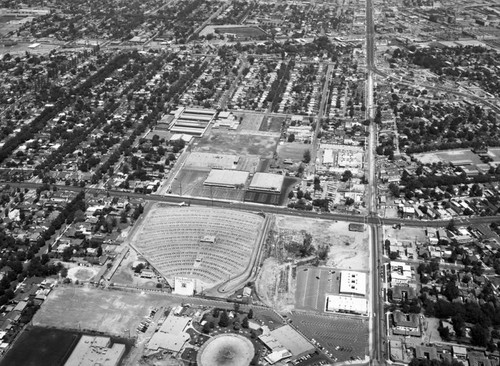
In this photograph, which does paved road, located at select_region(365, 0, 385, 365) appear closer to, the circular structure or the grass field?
the circular structure

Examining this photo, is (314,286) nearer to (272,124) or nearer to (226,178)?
(226,178)

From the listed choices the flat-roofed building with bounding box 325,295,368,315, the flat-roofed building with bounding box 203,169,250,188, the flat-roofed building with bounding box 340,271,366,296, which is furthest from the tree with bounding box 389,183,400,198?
the flat-roofed building with bounding box 325,295,368,315

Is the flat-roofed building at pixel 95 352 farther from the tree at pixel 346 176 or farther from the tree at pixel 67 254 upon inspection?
the tree at pixel 346 176

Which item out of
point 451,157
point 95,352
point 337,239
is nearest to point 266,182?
point 337,239

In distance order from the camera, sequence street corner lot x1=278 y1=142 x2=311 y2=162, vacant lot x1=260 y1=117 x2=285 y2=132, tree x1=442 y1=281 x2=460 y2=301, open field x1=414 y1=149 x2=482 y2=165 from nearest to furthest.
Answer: tree x1=442 y1=281 x2=460 y2=301 → open field x1=414 y1=149 x2=482 y2=165 → street corner lot x1=278 y1=142 x2=311 y2=162 → vacant lot x1=260 y1=117 x2=285 y2=132

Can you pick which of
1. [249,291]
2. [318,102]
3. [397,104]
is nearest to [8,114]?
[318,102]

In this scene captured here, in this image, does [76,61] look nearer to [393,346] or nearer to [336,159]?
[336,159]
